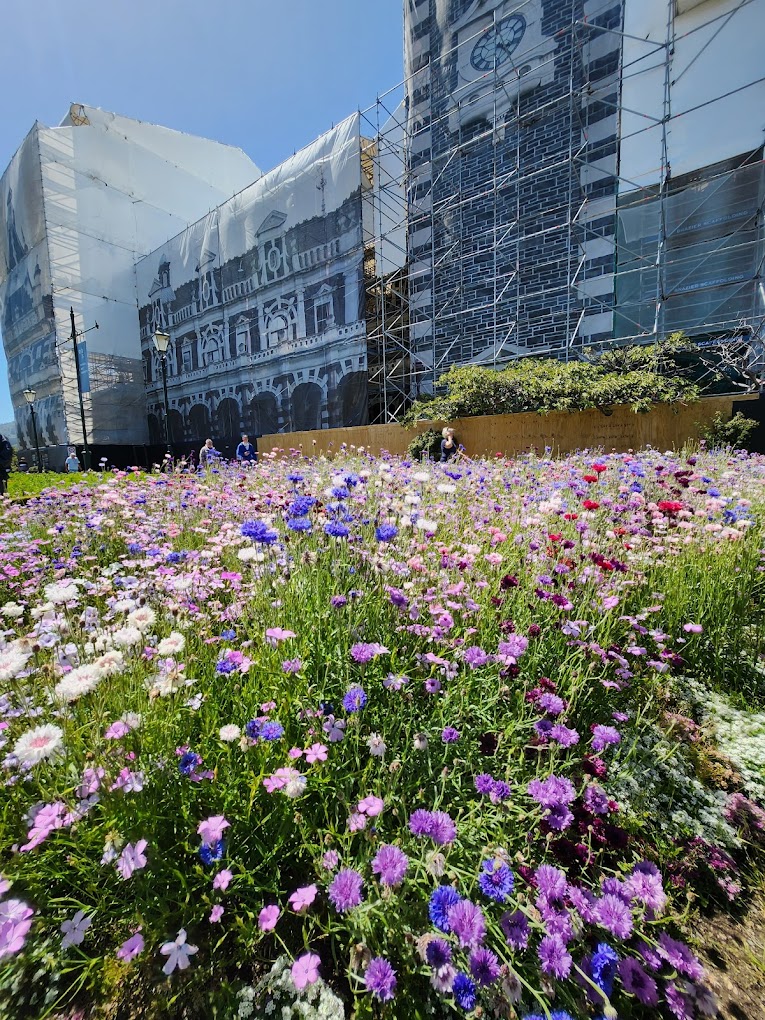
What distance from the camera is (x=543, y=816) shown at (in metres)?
1.00

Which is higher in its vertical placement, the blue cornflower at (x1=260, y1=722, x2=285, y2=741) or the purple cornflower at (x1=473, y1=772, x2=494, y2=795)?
the blue cornflower at (x1=260, y1=722, x2=285, y2=741)

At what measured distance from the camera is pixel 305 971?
81 cm

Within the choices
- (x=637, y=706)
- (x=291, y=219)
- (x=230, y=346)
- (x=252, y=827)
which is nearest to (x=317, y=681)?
(x=252, y=827)

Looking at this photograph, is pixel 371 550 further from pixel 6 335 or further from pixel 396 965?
pixel 6 335

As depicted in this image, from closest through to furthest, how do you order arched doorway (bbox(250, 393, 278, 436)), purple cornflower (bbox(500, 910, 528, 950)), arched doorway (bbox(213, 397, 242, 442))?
purple cornflower (bbox(500, 910, 528, 950)) → arched doorway (bbox(250, 393, 278, 436)) → arched doorway (bbox(213, 397, 242, 442))

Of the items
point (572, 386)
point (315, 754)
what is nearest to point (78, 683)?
point (315, 754)

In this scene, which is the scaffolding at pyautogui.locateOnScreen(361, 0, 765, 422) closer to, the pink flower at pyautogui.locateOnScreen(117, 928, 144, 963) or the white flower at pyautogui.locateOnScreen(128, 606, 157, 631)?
the white flower at pyautogui.locateOnScreen(128, 606, 157, 631)

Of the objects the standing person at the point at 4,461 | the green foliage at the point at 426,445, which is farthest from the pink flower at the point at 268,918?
the green foliage at the point at 426,445

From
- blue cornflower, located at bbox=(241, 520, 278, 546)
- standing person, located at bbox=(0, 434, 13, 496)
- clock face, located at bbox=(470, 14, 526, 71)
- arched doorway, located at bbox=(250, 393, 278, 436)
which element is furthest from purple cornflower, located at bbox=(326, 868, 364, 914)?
arched doorway, located at bbox=(250, 393, 278, 436)

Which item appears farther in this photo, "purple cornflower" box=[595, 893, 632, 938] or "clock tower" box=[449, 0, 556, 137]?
"clock tower" box=[449, 0, 556, 137]

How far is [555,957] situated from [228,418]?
64.4ft

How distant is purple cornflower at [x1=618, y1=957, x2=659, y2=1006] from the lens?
2.72 feet

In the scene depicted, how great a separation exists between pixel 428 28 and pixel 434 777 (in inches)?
727

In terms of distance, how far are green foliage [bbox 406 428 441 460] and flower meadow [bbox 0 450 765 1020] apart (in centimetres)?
760
